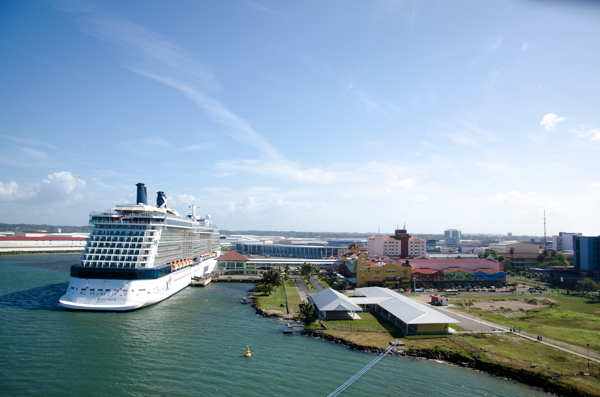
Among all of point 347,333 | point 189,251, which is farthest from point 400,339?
point 189,251

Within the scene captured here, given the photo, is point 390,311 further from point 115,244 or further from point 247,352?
point 115,244

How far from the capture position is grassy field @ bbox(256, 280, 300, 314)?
42656 millimetres

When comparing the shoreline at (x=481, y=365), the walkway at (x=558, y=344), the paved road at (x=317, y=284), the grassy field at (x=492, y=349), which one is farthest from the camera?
the paved road at (x=317, y=284)

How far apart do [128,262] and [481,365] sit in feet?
113

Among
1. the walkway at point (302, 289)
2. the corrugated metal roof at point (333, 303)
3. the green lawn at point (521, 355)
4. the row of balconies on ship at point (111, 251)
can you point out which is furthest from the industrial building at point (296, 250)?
the green lawn at point (521, 355)

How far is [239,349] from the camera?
1113 inches

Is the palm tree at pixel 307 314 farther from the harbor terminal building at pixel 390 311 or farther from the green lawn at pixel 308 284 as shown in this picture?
the green lawn at pixel 308 284

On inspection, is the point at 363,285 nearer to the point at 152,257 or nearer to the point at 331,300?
the point at 331,300

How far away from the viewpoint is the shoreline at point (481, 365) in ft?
73.0

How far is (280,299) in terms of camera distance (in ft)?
157

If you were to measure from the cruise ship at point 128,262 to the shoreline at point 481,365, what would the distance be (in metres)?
19.0

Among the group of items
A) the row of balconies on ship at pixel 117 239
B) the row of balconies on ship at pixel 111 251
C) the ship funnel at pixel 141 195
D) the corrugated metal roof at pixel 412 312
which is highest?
the ship funnel at pixel 141 195

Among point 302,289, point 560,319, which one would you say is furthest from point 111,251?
point 560,319

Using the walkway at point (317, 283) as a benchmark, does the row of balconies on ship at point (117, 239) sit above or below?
above
